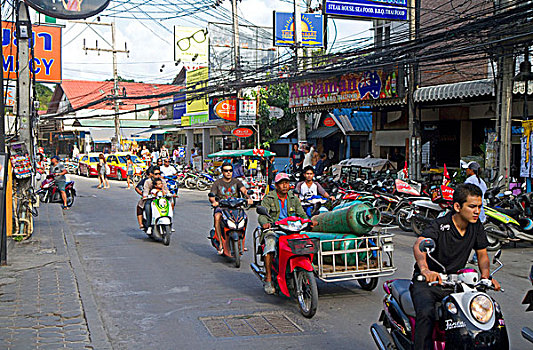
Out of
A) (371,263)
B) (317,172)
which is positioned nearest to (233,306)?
(371,263)

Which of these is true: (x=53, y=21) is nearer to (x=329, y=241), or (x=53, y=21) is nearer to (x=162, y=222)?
(x=162, y=222)

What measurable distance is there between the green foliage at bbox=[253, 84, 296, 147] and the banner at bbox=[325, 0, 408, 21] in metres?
12.6

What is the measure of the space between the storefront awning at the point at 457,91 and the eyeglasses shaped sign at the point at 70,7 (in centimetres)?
1011

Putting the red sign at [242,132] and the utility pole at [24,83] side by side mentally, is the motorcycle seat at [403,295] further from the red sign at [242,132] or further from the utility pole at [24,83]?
the red sign at [242,132]

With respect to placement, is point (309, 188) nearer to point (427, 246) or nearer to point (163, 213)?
point (163, 213)

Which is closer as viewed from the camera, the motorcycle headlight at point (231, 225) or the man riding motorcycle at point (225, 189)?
the motorcycle headlight at point (231, 225)

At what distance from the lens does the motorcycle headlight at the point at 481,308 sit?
3.63 metres

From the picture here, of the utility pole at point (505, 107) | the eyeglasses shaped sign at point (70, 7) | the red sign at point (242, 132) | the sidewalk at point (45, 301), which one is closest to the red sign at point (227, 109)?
the red sign at point (242, 132)

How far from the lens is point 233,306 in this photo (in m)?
7.04

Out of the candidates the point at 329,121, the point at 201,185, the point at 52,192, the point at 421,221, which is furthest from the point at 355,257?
the point at 201,185

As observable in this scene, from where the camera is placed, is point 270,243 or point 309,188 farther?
point 309,188

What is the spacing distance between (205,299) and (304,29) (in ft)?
52.4

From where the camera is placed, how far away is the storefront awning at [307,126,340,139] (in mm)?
26531

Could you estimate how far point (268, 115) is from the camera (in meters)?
29.3
